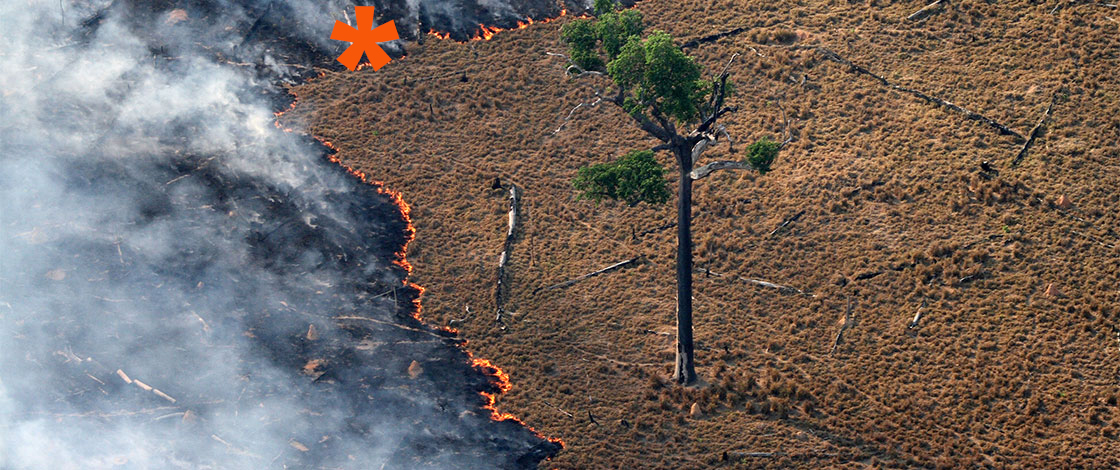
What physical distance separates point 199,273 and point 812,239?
19230 mm

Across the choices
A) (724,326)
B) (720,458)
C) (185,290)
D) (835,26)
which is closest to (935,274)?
(724,326)

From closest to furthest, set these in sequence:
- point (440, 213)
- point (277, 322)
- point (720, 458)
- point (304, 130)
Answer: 1. point (720, 458)
2. point (277, 322)
3. point (440, 213)
4. point (304, 130)

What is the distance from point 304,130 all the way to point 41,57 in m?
11.0

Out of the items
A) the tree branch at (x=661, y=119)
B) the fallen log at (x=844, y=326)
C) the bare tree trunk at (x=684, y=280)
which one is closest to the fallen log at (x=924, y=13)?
the fallen log at (x=844, y=326)

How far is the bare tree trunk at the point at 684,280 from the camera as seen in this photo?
109 ft

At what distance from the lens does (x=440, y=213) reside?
4206 cm

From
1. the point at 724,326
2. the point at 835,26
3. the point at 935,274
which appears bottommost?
the point at 724,326

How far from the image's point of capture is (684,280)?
111 feet

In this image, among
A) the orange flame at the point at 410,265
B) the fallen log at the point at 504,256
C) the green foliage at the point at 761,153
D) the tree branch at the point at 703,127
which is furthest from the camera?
the fallen log at the point at 504,256

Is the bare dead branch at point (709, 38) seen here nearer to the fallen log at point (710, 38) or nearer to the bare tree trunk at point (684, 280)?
the fallen log at point (710, 38)

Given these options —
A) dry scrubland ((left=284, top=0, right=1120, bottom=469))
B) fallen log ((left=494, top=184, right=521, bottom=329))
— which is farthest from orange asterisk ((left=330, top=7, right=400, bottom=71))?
fallen log ((left=494, top=184, right=521, bottom=329))

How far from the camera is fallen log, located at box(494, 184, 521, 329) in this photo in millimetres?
38312

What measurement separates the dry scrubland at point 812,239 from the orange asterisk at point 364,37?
965 millimetres

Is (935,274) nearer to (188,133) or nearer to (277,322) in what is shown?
(277,322)
